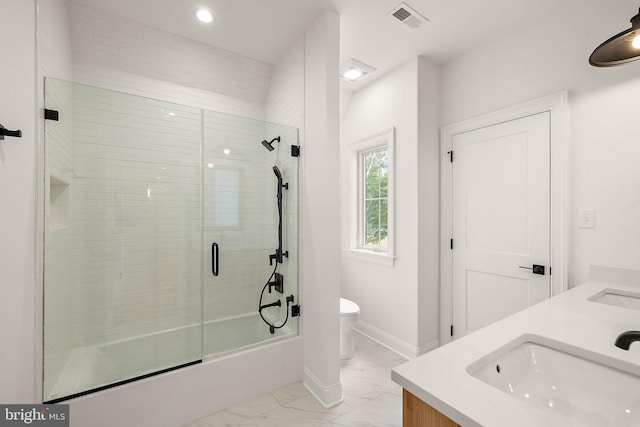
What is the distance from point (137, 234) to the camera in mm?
1938

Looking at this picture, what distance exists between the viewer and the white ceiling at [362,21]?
198 centimetres

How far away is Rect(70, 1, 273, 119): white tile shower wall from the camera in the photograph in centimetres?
216

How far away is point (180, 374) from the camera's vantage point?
182cm

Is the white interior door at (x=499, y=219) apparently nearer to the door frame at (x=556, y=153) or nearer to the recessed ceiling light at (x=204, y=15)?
the door frame at (x=556, y=153)

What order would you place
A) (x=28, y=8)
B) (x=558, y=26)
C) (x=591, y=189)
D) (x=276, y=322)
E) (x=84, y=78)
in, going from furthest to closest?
(x=276, y=322) → (x=84, y=78) → (x=558, y=26) → (x=591, y=189) → (x=28, y=8)

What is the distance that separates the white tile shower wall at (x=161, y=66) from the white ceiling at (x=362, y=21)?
0.09 metres

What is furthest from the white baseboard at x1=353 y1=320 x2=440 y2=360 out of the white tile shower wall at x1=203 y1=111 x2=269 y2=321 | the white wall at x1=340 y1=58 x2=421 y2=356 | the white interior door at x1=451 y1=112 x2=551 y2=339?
the white tile shower wall at x1=203 y1=111 x2=269 y2=321

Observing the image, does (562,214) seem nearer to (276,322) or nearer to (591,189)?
(591,189)

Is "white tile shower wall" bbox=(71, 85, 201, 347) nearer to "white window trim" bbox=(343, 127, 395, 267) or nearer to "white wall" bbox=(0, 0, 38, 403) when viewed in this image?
"white wall" bbox=(0, 0, 38, 403)

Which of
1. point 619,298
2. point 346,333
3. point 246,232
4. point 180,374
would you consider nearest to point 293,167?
point 246,232

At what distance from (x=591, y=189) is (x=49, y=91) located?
3.30m

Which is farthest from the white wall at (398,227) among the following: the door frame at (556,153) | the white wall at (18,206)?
the white wall at (18,206)

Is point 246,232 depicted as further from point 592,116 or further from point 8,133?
point 592,116

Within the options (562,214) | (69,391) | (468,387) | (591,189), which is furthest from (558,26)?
(69,391)
